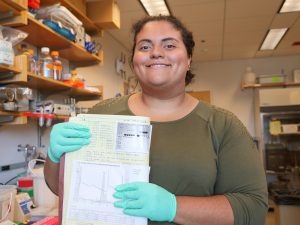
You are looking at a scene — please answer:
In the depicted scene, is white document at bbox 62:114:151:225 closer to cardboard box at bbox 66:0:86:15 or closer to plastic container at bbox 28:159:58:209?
plastic container at bbox 28:159:58:209

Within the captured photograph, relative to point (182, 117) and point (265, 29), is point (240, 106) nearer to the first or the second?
point (265, 29)

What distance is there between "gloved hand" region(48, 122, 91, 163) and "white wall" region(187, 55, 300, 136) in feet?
15.5

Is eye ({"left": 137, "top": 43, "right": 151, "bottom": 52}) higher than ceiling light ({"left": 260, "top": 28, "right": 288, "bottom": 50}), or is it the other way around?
ceiling light ({"left": 260, "top": 28, "right": 288, "bottom": 50})

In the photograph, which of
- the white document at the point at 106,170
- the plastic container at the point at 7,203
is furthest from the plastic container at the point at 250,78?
the white document at the point at 106,170

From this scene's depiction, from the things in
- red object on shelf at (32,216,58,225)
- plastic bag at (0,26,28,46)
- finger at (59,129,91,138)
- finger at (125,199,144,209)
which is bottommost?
red object on shelf at (32,216,58,225)

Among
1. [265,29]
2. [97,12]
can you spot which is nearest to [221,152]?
[97,12]

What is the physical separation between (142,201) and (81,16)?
6.05 ft

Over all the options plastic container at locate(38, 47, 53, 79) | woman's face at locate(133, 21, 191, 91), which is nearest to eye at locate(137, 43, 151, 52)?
woman's face at locate(133, 21, 191, 91)

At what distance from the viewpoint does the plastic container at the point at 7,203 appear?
4.24 feet

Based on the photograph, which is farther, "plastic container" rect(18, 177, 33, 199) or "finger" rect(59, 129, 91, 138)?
"plastic container" rect(18, 177, 33, 199)

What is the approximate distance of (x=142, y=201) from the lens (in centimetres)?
78

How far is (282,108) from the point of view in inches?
183

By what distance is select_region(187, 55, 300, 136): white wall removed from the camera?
214 inches

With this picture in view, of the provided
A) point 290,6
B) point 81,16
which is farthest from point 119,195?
point 290,6
